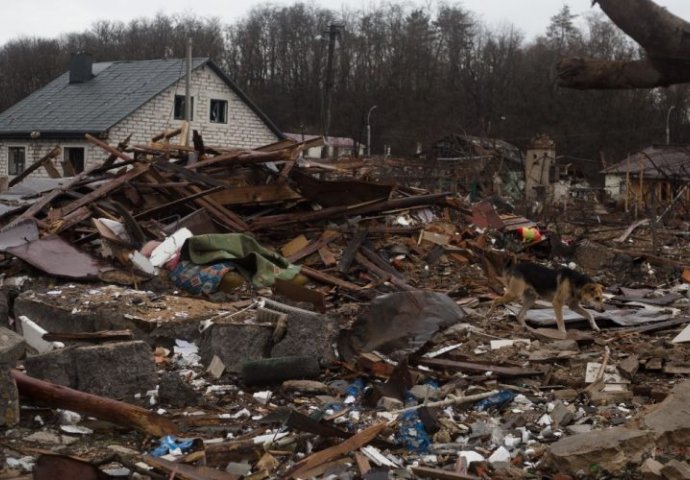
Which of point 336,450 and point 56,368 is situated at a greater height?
point 56,368

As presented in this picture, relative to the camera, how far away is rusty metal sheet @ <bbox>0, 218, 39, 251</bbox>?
11445 millimetres

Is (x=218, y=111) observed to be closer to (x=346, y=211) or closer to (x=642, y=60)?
(x=346, y=211)

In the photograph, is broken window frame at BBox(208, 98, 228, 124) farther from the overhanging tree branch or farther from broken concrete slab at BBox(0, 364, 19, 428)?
the overhanging tree branch

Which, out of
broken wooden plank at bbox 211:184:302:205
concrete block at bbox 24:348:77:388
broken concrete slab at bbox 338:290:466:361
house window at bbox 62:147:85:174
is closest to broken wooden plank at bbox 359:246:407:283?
broken wooden plank at bbox 211:184:302:205

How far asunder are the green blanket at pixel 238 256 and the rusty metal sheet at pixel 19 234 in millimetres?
2255

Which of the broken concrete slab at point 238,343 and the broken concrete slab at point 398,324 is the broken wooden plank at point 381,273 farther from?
the broken concrete slab at point 238,343

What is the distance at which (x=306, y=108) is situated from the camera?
69.4 m

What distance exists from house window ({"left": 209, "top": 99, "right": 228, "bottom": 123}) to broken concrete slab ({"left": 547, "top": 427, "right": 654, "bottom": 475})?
33779 millimetres

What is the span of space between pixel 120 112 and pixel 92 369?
28289 mm

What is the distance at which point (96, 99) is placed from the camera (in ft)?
117

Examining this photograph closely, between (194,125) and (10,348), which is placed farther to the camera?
(194,125)

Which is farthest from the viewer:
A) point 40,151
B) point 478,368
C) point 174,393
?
point 40,151

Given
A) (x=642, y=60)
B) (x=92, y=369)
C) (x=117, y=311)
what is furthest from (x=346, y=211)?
(x=642, y=60)

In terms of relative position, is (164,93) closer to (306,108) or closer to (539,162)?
(539,162)
